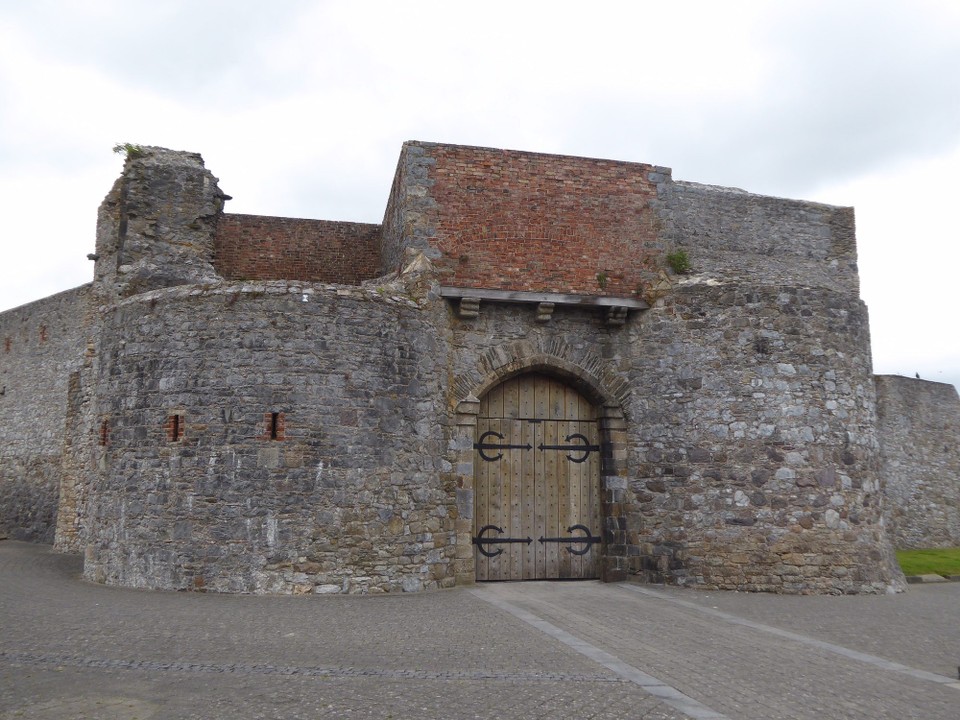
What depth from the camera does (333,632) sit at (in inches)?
321

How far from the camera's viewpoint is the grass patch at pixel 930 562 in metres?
15.1

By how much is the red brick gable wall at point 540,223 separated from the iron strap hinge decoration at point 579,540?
3.76m

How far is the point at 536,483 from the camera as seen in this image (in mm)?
12875

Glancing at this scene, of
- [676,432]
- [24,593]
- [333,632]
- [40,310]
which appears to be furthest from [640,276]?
[40,310]

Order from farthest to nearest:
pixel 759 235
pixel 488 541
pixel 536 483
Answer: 1. pixel 759 235
2. pixel 536 483
3. pixel 488 541

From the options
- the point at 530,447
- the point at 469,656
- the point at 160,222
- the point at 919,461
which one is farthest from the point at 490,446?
the point at 919,461

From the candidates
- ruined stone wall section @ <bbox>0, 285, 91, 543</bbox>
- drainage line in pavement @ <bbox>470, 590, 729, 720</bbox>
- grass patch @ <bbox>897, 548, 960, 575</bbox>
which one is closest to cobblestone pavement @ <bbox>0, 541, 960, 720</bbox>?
drainage line in pavement @ <bbox>470, 590, 729, 720</bbox>

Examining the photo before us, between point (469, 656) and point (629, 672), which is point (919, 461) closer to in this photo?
point (629, 672)

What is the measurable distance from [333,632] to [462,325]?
556 cm

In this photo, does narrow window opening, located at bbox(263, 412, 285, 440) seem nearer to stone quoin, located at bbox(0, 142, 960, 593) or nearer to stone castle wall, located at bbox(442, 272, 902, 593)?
stone quoin, located at bbox(0, 142, 960, 593)

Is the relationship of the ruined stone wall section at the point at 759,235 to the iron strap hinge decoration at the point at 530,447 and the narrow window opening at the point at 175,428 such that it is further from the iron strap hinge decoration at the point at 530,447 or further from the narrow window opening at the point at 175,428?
the narrow window opening at the point at 175,428

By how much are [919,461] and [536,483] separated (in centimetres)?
1321

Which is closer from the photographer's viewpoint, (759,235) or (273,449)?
(273,449)

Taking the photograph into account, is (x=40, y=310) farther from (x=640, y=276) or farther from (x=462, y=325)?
(x=640, y=276)
